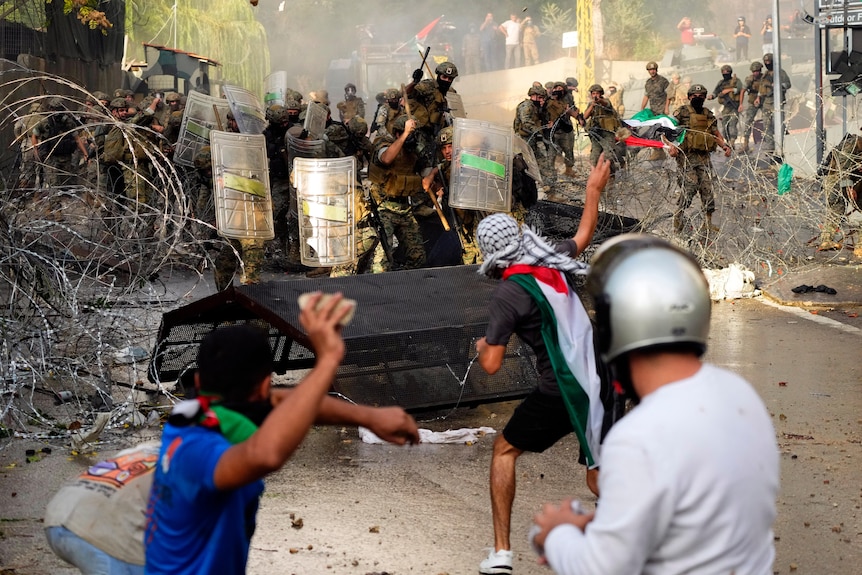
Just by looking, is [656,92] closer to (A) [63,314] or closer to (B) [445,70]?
(B) [445,70]

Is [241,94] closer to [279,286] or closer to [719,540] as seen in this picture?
[279,286]

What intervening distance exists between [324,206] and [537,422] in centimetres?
585

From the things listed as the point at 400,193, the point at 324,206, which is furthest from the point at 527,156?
the point at 324,206

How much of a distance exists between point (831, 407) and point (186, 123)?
762cm

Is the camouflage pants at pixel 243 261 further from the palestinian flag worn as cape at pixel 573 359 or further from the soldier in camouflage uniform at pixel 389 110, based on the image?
the palestinian flag worn as cape at pixel 573 359

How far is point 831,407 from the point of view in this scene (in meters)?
7.02

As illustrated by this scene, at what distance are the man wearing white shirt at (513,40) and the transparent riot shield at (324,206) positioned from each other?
34730mm

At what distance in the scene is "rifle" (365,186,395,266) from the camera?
11086mm

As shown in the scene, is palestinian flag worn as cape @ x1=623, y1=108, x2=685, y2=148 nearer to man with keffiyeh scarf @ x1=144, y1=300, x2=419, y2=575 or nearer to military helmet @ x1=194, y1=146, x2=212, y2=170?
military helmet @ x1=194, y1=146, x2=212, y2=170

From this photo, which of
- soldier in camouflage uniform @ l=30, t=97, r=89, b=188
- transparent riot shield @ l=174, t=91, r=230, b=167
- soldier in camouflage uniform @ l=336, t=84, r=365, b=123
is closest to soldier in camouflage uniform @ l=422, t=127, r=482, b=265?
transparent riot shield @ l=174, t=91, r=230, b=167

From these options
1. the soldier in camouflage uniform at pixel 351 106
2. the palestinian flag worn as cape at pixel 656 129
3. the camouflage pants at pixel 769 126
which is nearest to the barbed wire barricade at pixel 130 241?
the palestinian flag worn as cape at pixel 656 129

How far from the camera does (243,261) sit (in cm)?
1048

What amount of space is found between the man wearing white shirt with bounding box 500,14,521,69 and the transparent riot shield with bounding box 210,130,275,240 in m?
35.2

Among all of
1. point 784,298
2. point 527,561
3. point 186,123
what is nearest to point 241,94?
point 186,123
